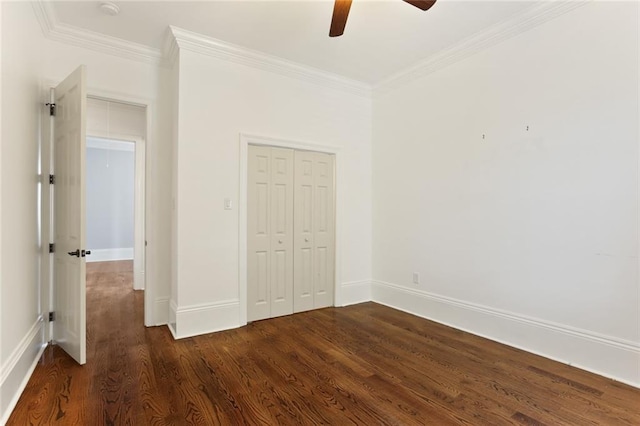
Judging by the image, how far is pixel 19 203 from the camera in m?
2.24

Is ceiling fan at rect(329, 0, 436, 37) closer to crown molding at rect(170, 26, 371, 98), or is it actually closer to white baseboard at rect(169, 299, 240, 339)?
crown molding at rect(170, 26, 371, 98)

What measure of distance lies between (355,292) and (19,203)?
11.6ft

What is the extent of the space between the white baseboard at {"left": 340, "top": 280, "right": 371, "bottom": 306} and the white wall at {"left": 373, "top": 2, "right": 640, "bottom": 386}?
0.59 m

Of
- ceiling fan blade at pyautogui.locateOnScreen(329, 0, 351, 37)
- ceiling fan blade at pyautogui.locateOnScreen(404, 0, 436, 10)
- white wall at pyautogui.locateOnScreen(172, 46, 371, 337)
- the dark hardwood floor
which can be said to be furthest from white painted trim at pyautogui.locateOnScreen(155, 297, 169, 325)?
ceiling fan blade at pyautogui.locateOnScreen(404, 0, 436, 10)

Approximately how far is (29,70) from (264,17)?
74.3 inches

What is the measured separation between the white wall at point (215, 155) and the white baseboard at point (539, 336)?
85.7 inches

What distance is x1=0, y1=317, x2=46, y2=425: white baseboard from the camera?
6.22 feet

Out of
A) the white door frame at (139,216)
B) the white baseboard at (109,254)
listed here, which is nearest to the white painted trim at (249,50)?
the white door frame at (139,216)

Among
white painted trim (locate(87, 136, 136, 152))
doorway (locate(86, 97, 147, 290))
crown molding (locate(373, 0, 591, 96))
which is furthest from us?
doorway (locate(86, 97, 147, 290))

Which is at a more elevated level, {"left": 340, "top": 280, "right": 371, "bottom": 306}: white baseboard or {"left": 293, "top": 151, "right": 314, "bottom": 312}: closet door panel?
{"left": 293, "top": 151, "right": 314, "bottom": 312}: closet door panel

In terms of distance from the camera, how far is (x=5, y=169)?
198 centimetres

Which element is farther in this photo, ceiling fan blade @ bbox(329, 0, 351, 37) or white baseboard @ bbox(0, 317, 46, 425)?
ceiling fan blade @ bbox(329, 0, 351, 37)

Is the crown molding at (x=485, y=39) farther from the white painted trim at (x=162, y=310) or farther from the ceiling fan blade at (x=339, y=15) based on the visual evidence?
the white painted trim at (x=162, y=310)

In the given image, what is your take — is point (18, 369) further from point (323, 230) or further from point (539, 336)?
point (539, 336)
